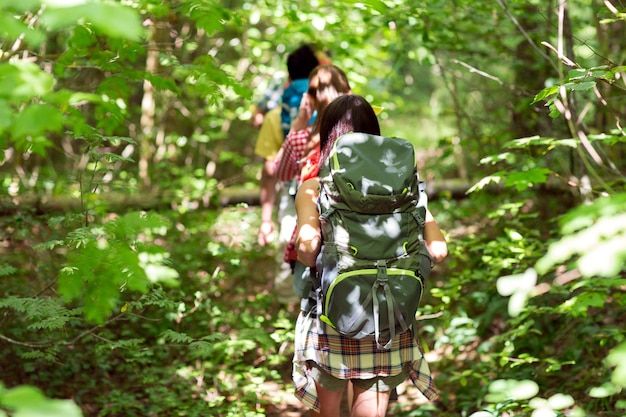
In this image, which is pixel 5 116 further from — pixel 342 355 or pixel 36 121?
pixel 342 355

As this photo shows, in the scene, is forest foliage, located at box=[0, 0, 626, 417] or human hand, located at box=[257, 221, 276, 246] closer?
forest foliage, located at box=[0, 0, 626, 417]

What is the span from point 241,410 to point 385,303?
1.70 m

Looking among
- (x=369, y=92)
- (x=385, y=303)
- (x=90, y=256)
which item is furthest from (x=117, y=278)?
(x=369, y=92)

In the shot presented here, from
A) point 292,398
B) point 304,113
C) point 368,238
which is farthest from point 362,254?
point 292,398

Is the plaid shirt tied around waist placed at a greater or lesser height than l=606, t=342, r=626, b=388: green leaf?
lesser

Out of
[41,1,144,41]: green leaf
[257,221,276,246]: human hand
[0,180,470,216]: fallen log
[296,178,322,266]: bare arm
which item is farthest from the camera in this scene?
[0,180,470,216]: fallen log

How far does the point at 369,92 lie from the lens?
6.82 m

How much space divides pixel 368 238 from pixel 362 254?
74mm

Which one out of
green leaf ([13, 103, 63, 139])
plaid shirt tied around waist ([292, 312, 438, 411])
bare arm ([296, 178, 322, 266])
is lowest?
plaid shirt tied around waist ([292, 312, 438, 411])

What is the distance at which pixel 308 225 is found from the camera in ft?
9.23

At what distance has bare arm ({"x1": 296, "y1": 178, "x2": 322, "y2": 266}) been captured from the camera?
279cm

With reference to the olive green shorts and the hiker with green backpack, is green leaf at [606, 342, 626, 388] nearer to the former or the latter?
the hiker with green backpack

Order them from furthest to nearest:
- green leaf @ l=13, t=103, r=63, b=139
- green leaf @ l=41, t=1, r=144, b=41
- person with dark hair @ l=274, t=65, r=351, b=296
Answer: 1. person with dark hair @ l=274, t=65, r=351, b=296
2. green leaf @ l=13, t=103, r=63, b=139
3. green leaf @ l=41, t=1, r=144, b=41

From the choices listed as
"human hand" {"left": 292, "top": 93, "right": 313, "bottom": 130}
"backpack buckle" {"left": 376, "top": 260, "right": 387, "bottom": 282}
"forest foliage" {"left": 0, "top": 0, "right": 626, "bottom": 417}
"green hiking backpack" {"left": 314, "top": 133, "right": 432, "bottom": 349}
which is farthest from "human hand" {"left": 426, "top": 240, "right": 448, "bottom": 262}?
"human hand" {"left": 292, "top": 93, "right": 313, "bottom": 130}
